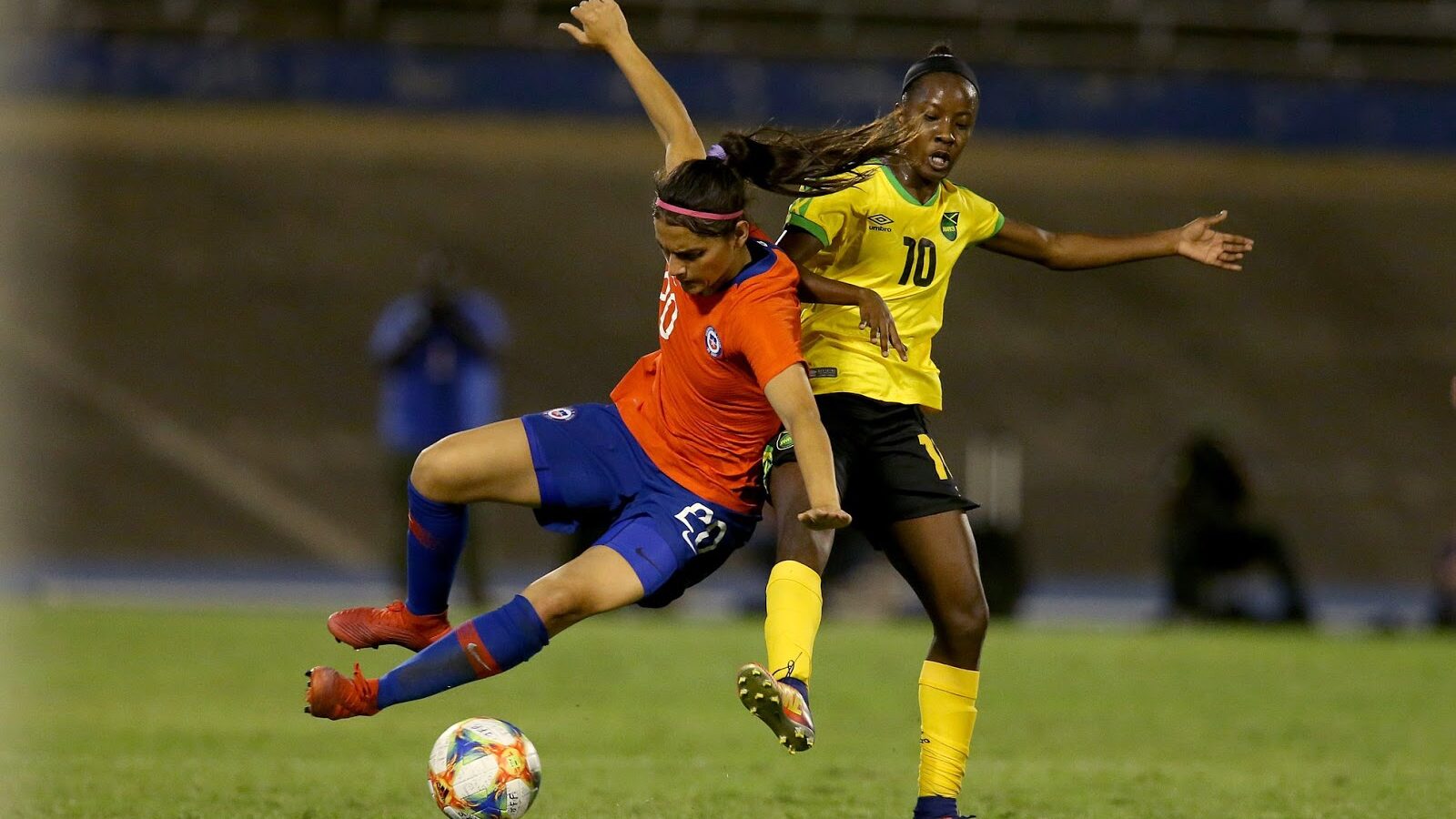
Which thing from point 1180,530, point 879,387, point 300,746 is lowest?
point 300,746

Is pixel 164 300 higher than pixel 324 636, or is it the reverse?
pixel 164 300

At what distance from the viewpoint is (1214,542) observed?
1377 cm

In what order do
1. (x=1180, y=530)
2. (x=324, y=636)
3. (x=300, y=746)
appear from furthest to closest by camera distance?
(x=1180, y=530) < (x=324, y=636) < (x=300, y=746)

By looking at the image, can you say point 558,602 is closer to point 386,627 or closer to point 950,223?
point 386,627

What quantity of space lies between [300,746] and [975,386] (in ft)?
42.6

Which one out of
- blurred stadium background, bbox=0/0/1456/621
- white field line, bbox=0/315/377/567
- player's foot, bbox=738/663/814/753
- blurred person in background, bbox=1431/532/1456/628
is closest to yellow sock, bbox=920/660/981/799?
player's foot, bbox=738/663/814/753

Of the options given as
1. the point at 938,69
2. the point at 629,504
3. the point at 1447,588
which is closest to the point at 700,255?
the point at 629,504

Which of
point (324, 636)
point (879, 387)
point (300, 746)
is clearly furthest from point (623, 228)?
point (879, 387)

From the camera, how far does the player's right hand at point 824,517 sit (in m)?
4.52

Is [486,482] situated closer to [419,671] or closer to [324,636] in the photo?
[419,671]

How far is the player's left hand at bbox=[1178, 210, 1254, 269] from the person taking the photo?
5676 mm

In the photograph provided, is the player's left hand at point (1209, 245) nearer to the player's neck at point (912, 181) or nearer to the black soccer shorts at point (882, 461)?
the player's neck at point (912, 181)

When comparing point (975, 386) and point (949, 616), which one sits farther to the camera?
point (975, 386)

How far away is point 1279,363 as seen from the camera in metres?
20.2
